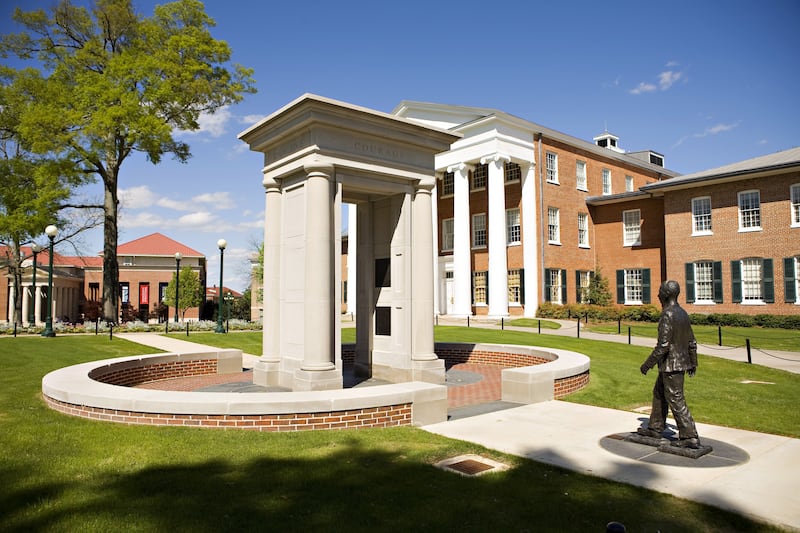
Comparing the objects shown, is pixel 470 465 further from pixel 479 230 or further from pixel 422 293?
pixel 479 230

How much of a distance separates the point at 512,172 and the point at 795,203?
652 inches

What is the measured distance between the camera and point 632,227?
38.8 m

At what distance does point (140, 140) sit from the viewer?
29266mm

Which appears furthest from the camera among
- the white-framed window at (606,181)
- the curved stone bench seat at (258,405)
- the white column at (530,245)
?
the white-framed window at (606,181)

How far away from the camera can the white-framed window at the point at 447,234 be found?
137 feet

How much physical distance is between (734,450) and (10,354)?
701 inches

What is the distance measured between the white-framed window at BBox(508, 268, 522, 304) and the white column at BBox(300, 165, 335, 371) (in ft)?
95.2

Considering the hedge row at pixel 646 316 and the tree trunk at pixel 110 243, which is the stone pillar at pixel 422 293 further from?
the tree trunk at pixel 110 243

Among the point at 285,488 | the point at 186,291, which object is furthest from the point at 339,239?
the point at 186,291

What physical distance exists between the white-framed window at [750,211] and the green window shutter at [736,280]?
2.11 m

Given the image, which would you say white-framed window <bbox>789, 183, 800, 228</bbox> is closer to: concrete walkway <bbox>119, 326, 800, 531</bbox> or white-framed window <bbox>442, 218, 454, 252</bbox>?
white-framed window <bbox>442, 218, 454, 252</bbox>

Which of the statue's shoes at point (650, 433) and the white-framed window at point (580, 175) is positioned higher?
the white-framed window at point (580, 175)

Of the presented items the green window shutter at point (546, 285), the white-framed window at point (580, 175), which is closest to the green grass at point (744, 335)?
the green window shutter at point (546, 285)

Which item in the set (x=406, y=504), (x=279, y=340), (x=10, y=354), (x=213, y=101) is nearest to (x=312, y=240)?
(x=279, y=340)
